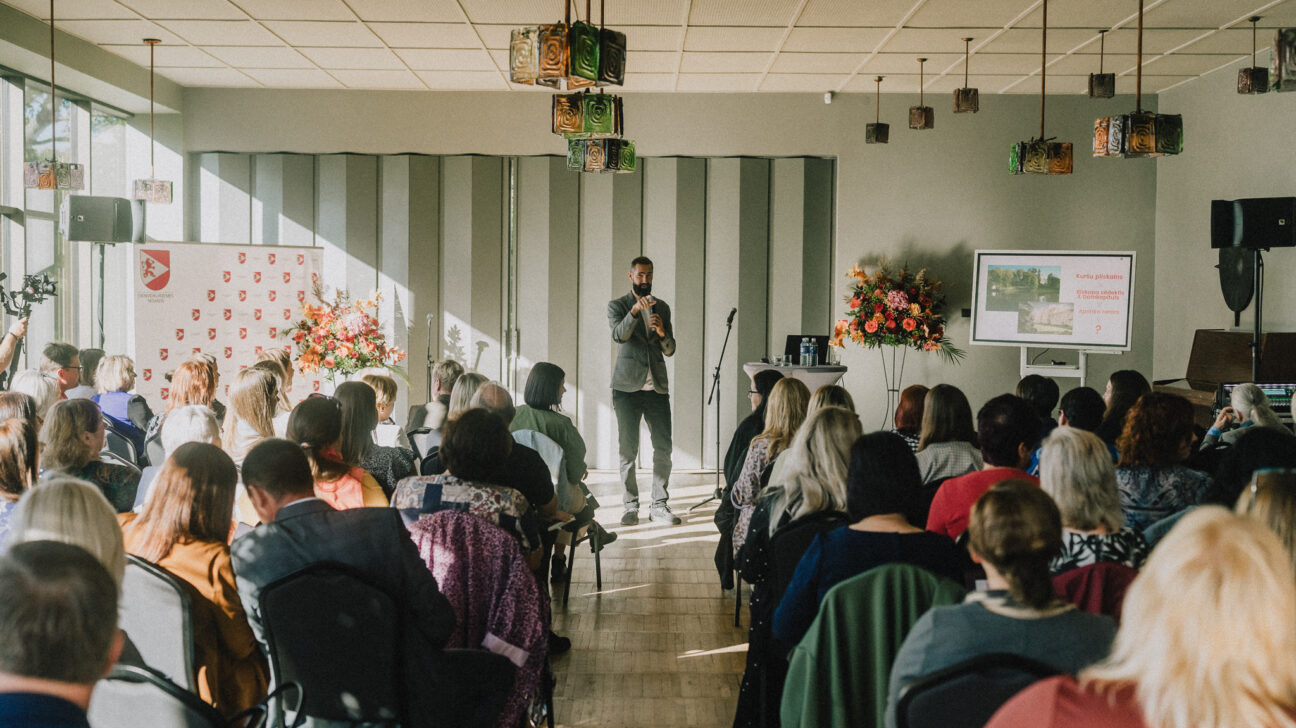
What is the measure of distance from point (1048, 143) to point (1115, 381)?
1.64 meters

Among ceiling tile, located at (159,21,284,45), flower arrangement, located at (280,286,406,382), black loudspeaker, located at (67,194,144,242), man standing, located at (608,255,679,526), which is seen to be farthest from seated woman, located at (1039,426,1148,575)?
black loudspeaker, located at (67,194,144,242)

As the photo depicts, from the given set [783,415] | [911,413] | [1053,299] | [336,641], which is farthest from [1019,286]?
[336,641]

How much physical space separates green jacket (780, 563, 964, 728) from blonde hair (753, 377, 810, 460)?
1927mm

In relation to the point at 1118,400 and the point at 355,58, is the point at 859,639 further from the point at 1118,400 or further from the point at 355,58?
the point at 355,58

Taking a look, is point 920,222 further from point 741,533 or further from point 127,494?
point 127,494

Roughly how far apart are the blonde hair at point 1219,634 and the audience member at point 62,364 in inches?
226

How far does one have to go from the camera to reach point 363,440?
378 centimetres

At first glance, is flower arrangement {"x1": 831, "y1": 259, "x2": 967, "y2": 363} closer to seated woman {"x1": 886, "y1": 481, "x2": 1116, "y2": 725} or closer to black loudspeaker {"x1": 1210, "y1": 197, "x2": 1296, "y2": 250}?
black loudspeaker {"x1": 1210, "y1": 197, "x2": 1296, "y2": 250}

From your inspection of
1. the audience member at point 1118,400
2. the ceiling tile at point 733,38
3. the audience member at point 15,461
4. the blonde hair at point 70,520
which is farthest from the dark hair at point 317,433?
the ceiling tile at point 733,38

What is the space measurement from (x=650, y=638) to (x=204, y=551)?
2.52 meters

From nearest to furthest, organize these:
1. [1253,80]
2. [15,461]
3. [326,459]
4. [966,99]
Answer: [15,461] < [326,459] < [1253,80] < [966,99]

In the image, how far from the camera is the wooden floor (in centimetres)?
368

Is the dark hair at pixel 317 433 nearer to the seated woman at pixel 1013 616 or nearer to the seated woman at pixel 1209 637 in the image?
the seated woman at pixel 1013 616

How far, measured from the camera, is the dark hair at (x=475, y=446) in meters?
3.02
